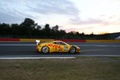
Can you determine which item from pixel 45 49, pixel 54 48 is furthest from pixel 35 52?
pixel 54 48

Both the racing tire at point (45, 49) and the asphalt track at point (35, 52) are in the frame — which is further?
the racing tire at point (45, 49)

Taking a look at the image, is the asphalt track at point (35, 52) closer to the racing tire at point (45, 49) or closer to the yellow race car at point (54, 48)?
the yellow race car at point (54, 48)

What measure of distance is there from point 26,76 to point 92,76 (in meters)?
2.49

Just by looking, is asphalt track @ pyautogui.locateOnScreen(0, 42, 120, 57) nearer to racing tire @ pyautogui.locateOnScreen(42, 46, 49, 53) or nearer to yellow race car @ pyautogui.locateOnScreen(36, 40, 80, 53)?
yellow race car @ pyautogui.locateOnScreen(36, 40, 80, 53)

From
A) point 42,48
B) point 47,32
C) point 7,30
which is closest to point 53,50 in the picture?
point 42,48

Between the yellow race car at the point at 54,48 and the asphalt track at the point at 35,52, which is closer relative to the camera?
the asphalt track at the point at 35,52

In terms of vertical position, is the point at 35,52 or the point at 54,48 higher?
the point at 54,48

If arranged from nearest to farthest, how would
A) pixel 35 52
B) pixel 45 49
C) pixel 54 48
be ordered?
pixel 45 49 → pixel 35 52 → pixel 54 48

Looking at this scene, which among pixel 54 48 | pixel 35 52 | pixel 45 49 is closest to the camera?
pixel 45 49

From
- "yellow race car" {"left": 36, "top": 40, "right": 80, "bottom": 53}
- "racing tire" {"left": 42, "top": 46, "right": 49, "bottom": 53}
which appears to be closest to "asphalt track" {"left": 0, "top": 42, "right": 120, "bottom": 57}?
"yellow race car" {"left": 36, "top": 40, "right": 80, "bottom": 53}

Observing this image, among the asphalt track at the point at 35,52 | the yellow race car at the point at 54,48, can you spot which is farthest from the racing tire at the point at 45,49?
the asphalt track at the point at 35,52

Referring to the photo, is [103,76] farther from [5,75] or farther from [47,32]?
[47,32]

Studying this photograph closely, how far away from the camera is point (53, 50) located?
20.4 meters

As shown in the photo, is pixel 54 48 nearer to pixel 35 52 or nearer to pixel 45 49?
pixel 45 49
